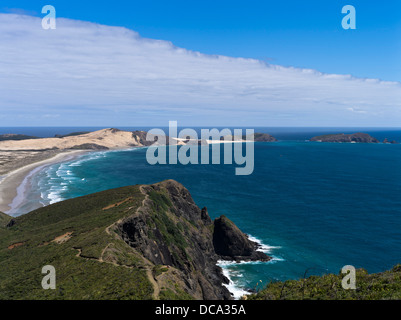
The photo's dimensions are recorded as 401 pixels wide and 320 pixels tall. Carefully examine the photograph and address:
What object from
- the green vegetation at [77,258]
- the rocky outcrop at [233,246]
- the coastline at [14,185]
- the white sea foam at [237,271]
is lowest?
the white sea foam at [237,271]

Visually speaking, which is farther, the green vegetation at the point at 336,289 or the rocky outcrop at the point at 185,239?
the rocky outcrop at the point at 185,239

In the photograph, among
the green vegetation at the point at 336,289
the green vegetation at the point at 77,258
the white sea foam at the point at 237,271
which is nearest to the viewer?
the green vegetation at the point at 336,289

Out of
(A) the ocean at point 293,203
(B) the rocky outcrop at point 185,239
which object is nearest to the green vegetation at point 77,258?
(B) the rocky outcrop at point 185,239

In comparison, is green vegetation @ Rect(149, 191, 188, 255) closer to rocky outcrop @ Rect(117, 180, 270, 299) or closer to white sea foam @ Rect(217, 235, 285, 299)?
rocky outcrop @ Rect(117, 180, 270, 299)

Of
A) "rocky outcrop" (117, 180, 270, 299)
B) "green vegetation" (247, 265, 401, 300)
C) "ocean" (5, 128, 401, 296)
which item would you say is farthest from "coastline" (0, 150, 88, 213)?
"green vegetation" (247, 265, 401, 300)

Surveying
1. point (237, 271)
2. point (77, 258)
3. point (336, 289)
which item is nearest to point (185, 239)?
point (237, 271)

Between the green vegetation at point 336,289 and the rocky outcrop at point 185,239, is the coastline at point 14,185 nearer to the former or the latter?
the rocky outcrop at point 185,239

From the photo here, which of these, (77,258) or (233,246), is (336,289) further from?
(233,246)
